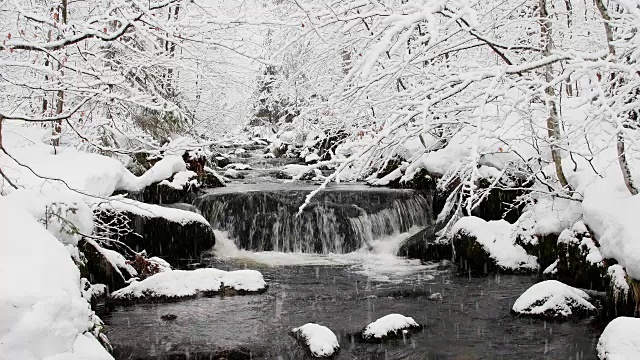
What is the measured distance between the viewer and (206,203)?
558 inches

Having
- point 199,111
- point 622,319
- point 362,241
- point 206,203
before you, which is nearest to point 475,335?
point 622,319

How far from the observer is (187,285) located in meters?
9.00

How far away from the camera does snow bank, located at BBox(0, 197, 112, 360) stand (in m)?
3.32

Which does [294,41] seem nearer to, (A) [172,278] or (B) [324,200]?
(A) [172,278]

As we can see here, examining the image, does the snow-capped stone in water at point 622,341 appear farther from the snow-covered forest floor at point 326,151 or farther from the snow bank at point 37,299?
the snow bank at point 37,299

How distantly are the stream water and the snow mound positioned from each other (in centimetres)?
24

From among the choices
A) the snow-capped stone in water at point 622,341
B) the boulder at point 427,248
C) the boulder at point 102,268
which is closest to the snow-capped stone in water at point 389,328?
the snow-capped stone in water at point 622,341

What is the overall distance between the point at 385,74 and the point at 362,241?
32.2 feet

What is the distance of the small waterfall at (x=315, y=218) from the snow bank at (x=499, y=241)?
251 cm

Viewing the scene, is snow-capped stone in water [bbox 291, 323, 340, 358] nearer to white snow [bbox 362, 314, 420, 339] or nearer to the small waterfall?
white snow [bbox 362, 314, 420, 339]

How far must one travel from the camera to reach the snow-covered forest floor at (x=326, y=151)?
11.8ft

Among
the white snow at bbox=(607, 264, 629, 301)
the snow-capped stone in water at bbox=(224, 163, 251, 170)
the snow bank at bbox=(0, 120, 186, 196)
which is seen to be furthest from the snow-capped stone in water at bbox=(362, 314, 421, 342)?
the snow-capped stone in water at bbox=(224, 163, 251, 170)

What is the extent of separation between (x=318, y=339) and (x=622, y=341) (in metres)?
3.08

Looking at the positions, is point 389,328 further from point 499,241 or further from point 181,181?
point 181,181
